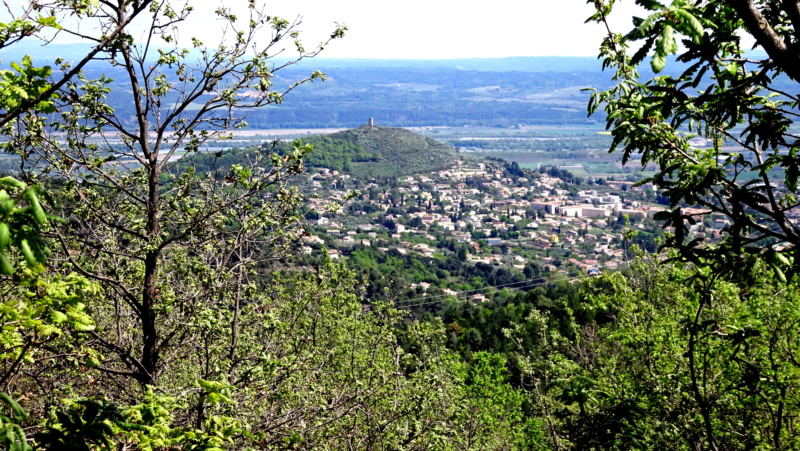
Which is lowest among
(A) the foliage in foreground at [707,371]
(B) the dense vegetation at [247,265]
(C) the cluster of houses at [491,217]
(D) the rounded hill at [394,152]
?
(C) the cluster of houses at [491,217]

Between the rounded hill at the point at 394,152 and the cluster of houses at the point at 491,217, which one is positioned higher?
the rounded hill at the point at 394,152

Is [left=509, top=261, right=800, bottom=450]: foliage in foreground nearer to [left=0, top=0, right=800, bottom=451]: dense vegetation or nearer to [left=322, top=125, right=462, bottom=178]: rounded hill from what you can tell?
[left=0, top=0, right=800, bottom=451]: dense vegetation

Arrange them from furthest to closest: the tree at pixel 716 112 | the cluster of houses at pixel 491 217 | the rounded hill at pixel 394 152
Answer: the rounded hill at pixel 394 152, the cluster of houses at pixel 491 217, the tree at pixel 716 112

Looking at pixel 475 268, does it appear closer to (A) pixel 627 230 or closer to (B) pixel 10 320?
(A) pixel 627 230

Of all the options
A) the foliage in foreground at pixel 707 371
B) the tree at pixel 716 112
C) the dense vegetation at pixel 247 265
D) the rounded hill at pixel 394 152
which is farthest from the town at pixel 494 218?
the tree at pixel 716 112

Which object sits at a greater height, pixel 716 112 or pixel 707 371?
pixel 716 112

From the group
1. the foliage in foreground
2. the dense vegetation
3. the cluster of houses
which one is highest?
the dense vegetation

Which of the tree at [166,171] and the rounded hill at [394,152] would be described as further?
the rounded hill at [394,152]

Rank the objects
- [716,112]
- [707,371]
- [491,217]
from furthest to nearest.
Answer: [491,217] < [707,371] < [716,112]

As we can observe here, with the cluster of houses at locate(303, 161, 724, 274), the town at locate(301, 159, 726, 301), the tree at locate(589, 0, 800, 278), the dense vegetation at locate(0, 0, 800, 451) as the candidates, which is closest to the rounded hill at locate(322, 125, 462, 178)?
the town at locate(301, 159, 726, 301)

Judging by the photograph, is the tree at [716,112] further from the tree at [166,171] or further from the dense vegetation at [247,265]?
the tree at [166,171]

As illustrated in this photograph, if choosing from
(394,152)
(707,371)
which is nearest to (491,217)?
(394,152)

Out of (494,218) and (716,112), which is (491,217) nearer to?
(494,218)
